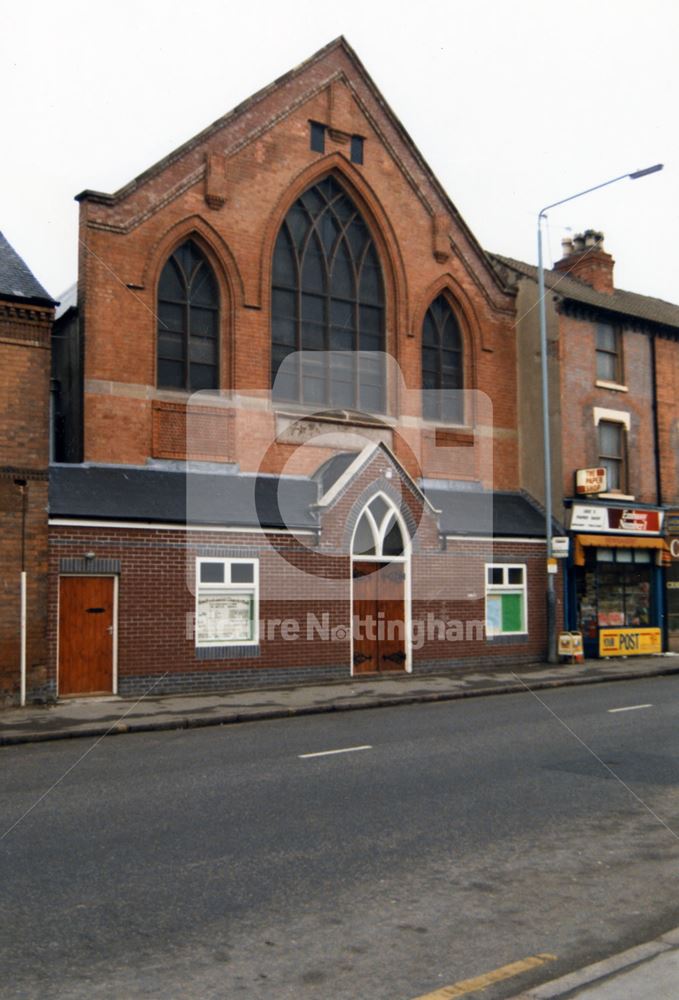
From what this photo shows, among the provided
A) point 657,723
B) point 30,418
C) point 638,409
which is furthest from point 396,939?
point 638,409

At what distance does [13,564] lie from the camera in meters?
16.9

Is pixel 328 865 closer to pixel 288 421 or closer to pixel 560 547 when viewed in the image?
pixel 288 421

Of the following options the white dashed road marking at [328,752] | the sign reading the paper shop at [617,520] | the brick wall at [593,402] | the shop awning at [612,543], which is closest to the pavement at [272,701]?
the shop awning at [612,543]

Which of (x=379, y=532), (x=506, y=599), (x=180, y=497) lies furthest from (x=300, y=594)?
(x=506, y=599)

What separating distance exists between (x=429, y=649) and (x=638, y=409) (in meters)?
10.7

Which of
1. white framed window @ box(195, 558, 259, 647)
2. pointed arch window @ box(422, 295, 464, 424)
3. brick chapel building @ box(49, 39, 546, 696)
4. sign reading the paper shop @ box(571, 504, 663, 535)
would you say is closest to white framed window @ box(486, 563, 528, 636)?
brick chapel building @ box(49, 39, 546, 696)

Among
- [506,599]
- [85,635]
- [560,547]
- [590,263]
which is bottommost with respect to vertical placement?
[85,635]

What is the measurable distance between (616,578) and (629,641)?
69.4 inches

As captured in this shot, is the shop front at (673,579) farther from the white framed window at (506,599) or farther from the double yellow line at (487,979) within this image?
the double yellow line at (487,979)

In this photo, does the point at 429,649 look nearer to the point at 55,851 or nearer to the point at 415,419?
the point at 415,419

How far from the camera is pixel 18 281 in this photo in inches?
695

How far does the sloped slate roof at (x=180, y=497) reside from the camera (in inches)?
719

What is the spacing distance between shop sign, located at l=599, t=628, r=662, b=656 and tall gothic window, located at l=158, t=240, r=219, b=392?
12.7 meters

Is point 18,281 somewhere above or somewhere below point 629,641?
above
